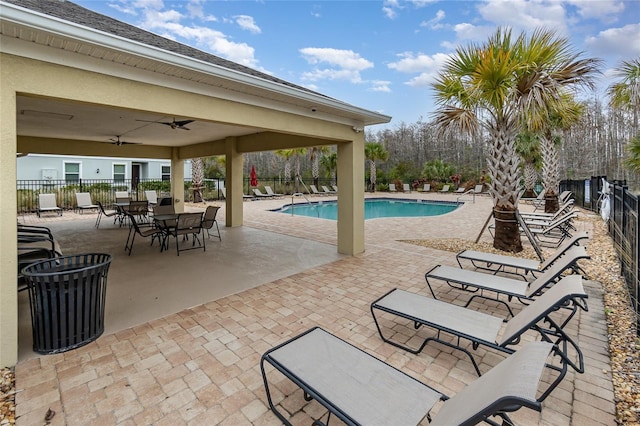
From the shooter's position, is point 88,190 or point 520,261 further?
point 88,190

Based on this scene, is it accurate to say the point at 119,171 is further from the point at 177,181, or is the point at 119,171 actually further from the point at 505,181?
the point at 505,181

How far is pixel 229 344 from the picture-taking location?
11.1 ft

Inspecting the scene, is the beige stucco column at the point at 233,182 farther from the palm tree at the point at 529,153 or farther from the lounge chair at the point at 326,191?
the palm tree at the point at 529,153

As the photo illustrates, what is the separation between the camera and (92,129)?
8438 millimetres

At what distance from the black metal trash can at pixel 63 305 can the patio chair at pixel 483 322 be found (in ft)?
10.3

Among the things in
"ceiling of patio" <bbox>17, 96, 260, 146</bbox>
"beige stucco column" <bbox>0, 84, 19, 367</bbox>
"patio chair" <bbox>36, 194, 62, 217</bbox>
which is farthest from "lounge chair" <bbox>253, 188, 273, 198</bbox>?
"beige stucco column" <bbox>0, 84, 19, 367</bbox>

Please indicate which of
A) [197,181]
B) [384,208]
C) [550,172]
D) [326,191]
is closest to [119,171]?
[197,181]

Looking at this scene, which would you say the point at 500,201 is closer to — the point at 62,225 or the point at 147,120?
the point at 147,120

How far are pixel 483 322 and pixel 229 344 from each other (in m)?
2.67

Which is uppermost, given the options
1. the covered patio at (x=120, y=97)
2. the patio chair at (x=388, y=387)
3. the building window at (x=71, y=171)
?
the building window at (x=71, y=171)

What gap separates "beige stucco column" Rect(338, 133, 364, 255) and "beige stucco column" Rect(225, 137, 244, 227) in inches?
202

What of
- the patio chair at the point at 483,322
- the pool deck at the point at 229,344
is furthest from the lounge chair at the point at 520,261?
the patio chair at the point at 483,322

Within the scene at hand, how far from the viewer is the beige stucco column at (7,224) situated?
9.54ft

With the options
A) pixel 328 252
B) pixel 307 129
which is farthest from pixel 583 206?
pixel 307 129
